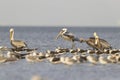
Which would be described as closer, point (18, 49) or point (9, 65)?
point (9, 65)

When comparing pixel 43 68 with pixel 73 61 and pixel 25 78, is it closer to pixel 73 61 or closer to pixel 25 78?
pixel 73 61

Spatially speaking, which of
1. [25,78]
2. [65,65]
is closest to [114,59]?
[65,65]

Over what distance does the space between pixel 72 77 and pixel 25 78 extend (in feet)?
7.54

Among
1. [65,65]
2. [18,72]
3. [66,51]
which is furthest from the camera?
[66,51]

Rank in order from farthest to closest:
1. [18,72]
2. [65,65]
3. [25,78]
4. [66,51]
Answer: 1. [66,51]
2. [65,65]
3. [18,72]
4. [25,78]

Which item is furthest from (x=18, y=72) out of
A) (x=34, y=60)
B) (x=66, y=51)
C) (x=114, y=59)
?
(x=66, y=51)

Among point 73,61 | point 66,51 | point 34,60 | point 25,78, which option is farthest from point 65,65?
point 66,51

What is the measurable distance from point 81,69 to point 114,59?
320cm

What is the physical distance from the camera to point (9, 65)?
31125 millimetres

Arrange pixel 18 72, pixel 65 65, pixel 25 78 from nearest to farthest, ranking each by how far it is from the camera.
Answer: pixel 25 78
pixel 18 72
pixel 65 65

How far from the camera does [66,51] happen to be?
129ft

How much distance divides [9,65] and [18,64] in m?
0.69

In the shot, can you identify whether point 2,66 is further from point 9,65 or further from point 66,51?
point 66,51

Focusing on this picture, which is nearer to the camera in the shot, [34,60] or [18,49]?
[34,60]
